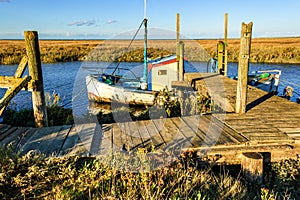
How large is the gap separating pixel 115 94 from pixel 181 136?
9.02 m

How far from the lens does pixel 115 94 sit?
544 inches

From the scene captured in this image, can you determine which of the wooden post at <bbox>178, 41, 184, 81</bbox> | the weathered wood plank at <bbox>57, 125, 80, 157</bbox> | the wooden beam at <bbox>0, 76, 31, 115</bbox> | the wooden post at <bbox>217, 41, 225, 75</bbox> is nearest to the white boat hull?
the wooden post at <bbox>178, 41, 184, 81</bbox>

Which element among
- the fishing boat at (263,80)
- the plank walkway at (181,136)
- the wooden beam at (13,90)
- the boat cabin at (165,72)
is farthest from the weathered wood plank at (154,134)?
the fishing boat at (263,80)

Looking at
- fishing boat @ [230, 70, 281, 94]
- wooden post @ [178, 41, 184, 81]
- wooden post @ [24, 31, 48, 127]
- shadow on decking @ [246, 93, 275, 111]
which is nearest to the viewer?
wooden post @ [24, 31, 48, 127]

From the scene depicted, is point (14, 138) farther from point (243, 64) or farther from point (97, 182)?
point (243, 64)

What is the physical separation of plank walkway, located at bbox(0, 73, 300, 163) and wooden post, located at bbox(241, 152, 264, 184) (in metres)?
0.23

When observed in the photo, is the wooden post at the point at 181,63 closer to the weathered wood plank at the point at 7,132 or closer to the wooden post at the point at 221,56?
the wooden post at the point at 221,56

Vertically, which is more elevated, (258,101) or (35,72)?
(35,72)

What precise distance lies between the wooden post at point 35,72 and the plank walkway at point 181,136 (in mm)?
340

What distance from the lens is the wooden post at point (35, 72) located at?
538cm

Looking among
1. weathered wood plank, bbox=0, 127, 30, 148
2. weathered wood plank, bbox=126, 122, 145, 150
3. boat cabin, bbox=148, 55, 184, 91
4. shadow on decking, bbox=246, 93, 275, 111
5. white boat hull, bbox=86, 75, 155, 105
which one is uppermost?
boat cabin, bbox=148, 55, 184, 91

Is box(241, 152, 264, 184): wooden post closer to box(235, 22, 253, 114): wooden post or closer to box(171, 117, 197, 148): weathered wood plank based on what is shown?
box(171, 117, 197, 148): weathered wood plank

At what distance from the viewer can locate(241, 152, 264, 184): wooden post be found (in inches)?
177

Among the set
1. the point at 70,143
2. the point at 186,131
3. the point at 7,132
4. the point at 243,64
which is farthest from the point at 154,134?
the point at 7,132
